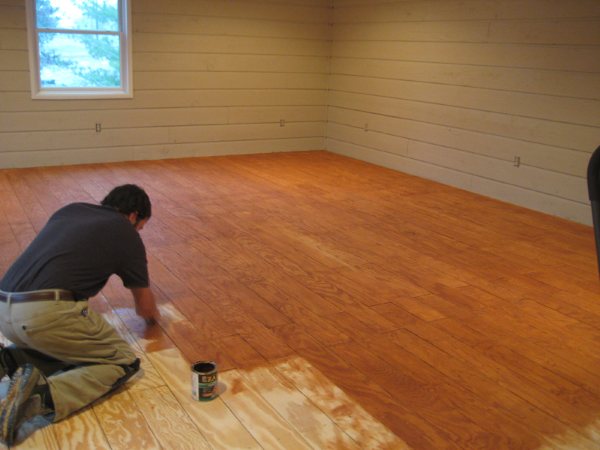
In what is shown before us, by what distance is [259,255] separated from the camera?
4.18 meters

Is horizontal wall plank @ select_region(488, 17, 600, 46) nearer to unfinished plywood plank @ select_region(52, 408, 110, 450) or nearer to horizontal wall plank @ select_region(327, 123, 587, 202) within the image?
horizontal wall plank @ select_region(327, 123, 587, 202)

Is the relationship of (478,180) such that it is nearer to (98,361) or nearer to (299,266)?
(299,266)

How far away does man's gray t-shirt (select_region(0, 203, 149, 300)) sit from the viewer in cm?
226

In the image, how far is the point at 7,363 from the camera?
7.75 feet

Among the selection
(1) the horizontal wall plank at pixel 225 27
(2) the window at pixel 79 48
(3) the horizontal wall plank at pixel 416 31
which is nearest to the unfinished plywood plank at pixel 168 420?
(3) the horizontal wall plank at pixel 416 31

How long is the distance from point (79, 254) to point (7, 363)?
508 millimetres

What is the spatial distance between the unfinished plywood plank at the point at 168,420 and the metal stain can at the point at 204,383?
0.28 ft

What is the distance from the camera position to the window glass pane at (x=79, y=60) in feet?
21.8

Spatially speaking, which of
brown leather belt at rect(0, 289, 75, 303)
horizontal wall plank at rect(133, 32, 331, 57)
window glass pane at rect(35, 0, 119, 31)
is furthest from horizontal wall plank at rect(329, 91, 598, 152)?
brown leather belt at rect(0, 289, 75, 303)

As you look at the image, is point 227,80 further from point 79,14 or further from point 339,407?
point 339,407

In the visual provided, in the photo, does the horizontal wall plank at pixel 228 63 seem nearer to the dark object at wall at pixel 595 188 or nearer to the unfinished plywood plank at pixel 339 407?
the unfinished plywood plank at pixel 339 407

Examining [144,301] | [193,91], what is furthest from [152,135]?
[144,301]

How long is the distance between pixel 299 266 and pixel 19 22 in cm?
430

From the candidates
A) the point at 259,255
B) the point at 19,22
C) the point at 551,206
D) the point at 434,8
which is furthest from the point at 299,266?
the point at 19,22
